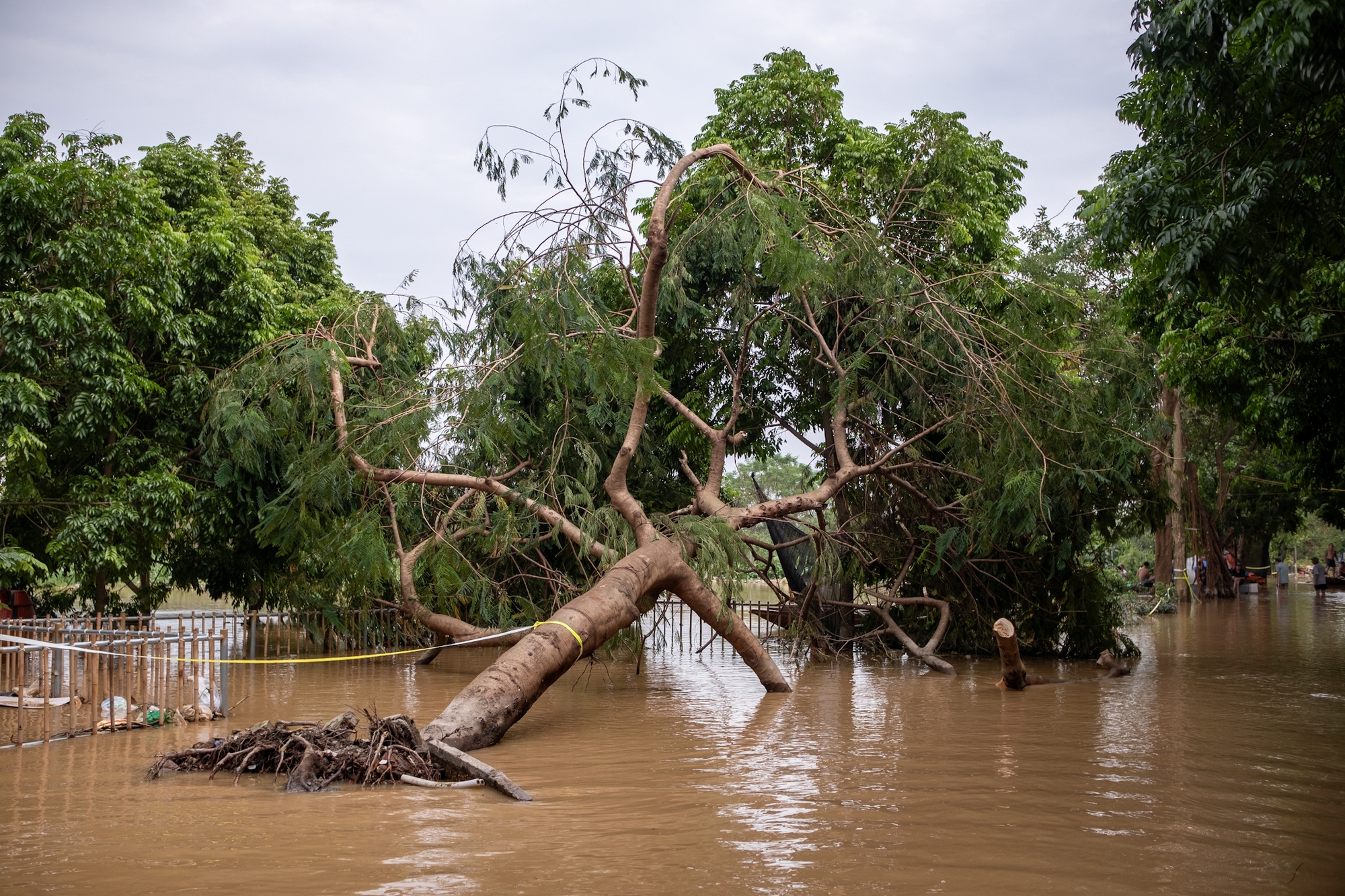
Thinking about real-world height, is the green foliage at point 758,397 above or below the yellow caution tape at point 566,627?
above

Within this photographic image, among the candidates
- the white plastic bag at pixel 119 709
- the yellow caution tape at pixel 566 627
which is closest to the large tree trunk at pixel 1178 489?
the yellow caution tape at pixel 566 627

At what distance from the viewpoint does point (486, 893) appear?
14.5 feet

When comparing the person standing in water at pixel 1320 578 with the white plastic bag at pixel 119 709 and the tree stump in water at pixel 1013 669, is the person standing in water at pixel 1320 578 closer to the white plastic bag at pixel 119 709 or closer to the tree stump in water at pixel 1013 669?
the tree stump in water at pixel 1013 669

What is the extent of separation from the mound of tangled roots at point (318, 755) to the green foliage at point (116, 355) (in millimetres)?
6301

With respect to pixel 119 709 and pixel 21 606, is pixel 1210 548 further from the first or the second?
pixel 119 709

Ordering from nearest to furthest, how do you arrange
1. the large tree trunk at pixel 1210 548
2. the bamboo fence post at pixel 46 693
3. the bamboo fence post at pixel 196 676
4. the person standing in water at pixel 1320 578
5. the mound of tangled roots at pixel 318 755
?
the mound of tangled roots at pixel 318 755 → the bamboo fence post at pixel 46 693 → the bamboo fence post at pixel 196 676 → the large tree trunk at pixel 1210 548 → the person standing in water at pixel 1320 578

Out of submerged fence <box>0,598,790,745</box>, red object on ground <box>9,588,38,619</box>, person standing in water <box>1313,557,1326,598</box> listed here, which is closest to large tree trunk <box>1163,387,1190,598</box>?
person standing in water <box>1313,557,1326,598</box>

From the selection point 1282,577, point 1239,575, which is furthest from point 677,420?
point 1282,577

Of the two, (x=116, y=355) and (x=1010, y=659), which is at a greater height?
(x=116, y=355)

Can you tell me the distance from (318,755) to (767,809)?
9.22 feet

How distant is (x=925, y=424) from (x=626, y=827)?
942 centimetres

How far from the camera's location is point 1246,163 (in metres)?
7.17

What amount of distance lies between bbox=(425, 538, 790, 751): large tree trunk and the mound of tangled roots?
371 millimetres

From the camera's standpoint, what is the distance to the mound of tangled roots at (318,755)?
653cm
